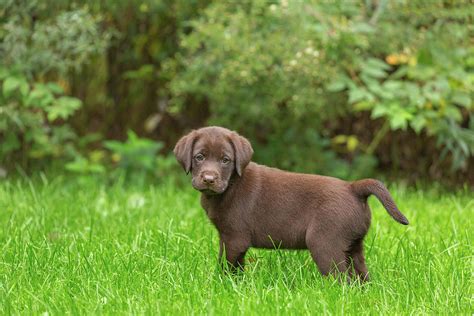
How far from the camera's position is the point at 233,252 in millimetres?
3916

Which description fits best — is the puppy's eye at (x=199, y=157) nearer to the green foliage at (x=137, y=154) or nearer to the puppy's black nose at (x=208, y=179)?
the puppy's black nose at (x=208, y=179)

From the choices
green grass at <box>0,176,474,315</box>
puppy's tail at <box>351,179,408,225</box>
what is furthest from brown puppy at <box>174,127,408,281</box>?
green grass at <box>0,176,474,315</box>

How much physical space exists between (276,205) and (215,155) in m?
0.39

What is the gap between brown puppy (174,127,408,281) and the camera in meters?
3.73

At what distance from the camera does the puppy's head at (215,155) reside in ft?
12.5

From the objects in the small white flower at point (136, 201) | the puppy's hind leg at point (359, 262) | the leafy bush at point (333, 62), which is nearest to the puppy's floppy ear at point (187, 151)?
the puppy's hind leg at point (359, 262)

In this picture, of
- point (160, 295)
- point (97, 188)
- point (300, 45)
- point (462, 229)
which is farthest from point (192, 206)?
point (160, 295)

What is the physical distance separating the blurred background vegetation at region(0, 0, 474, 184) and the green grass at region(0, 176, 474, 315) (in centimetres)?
127

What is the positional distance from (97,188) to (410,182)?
10.4ft

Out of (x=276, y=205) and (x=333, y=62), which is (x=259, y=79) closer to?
(x=333, y=62)

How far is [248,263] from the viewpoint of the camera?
14.2 feet

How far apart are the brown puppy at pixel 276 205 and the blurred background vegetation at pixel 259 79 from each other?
2365 mm

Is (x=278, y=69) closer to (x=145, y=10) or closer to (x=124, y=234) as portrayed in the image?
(x=145, y=10)

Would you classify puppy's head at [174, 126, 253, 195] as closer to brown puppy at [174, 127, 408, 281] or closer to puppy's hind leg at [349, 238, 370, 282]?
brown puppy at [174, 127, 408, 281]
